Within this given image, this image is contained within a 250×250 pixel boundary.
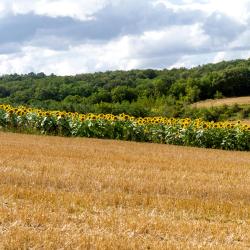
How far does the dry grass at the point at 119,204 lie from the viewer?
270 inches

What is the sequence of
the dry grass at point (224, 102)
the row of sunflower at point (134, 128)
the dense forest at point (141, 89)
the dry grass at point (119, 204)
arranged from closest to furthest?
the dry grass at point (119, 204) → the row of sunflower at point (134, 128) → the dense forest at point (141, 89) → the dry grass at point (224, 102)

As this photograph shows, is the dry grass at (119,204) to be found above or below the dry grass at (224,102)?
below

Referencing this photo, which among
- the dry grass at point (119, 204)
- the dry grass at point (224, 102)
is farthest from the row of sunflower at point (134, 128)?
the dry grass at point (224, 102)

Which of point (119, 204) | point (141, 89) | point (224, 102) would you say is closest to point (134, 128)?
point (119, 204)

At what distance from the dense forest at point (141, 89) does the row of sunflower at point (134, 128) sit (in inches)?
1123

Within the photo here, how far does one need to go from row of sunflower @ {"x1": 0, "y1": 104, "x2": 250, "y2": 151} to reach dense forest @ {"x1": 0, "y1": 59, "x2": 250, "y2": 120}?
28517 mm

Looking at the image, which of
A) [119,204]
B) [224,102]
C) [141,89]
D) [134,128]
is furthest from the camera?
[141,89]

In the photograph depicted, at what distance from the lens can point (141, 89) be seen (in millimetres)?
84875

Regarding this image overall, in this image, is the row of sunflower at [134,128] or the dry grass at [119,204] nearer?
the dry grass at [119,204]

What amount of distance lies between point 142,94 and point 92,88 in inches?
452

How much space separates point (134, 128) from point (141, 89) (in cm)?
6035

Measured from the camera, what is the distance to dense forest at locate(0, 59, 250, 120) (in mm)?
62875

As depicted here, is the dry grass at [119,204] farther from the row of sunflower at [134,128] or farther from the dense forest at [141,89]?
the dense forest at [141,89]

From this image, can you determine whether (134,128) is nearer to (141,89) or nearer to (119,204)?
(119,204)
